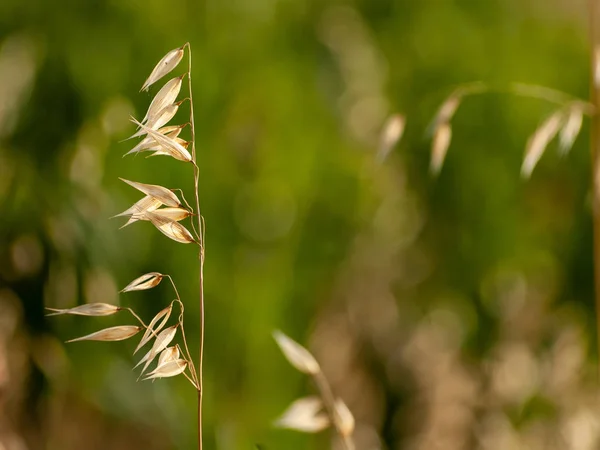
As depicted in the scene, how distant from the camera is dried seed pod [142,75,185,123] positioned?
0.38 meters

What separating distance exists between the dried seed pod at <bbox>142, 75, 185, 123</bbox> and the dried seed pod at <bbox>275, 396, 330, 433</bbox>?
0.18m

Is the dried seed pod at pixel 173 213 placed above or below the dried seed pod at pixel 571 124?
below

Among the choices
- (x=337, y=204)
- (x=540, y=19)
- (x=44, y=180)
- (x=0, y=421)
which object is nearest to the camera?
(x=0, y=421)

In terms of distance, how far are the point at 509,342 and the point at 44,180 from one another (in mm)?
549

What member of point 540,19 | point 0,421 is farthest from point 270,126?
point 540,19

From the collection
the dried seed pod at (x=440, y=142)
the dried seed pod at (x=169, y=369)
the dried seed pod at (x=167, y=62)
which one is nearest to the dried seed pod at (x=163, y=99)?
the dried seed pod at (x=167, y=62)

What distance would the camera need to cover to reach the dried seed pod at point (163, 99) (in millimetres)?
378

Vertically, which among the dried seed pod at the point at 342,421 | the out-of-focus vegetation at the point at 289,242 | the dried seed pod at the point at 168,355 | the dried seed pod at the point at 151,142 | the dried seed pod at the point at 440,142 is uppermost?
the dried seed pod at the point at 151,142

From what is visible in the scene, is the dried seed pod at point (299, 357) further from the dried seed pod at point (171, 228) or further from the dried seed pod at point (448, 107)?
the dried seed pod at point (448, 107)

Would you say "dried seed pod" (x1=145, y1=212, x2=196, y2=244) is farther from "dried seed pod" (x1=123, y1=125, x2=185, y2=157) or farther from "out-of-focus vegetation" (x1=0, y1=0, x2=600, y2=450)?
"out-of-focus vegetation" (x1=0, y1=0, x2=600, y2=450)

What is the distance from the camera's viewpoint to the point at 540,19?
1.64 meters

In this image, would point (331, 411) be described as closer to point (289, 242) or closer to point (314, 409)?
point (314, 409)

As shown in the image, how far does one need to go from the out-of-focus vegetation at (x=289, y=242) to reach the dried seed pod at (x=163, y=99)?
27cm

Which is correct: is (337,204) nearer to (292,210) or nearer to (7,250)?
(292,210)
